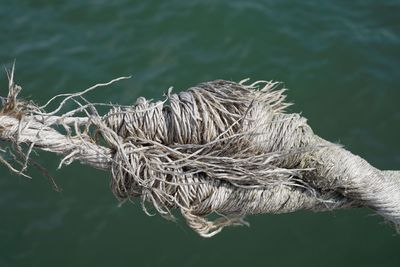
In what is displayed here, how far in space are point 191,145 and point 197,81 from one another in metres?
4.42

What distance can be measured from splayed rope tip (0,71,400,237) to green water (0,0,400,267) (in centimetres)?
357

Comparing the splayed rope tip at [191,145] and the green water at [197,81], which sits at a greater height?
the splayed rope tip at [191,145]

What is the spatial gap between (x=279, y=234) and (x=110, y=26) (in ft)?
10.1

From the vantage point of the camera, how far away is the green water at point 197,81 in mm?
5203

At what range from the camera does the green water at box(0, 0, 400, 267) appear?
205 inches

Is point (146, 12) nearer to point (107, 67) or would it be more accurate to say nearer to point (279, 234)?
point (107, 67)

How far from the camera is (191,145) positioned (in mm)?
1599

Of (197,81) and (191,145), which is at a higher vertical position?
(191,145)

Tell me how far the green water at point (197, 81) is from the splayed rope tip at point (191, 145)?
357 cm

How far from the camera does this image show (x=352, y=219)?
5.30m

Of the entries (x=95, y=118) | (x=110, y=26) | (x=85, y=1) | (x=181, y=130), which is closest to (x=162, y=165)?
(x=181, y=130)

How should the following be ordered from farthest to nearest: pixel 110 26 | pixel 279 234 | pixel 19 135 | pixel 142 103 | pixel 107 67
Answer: pixel 110 26 → pixel 107 67 → pixel 279 234 → pixel 142 103 → pixel 19 135

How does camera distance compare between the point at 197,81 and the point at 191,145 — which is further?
the point at 197,81

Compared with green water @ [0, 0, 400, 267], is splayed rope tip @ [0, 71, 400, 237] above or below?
above
